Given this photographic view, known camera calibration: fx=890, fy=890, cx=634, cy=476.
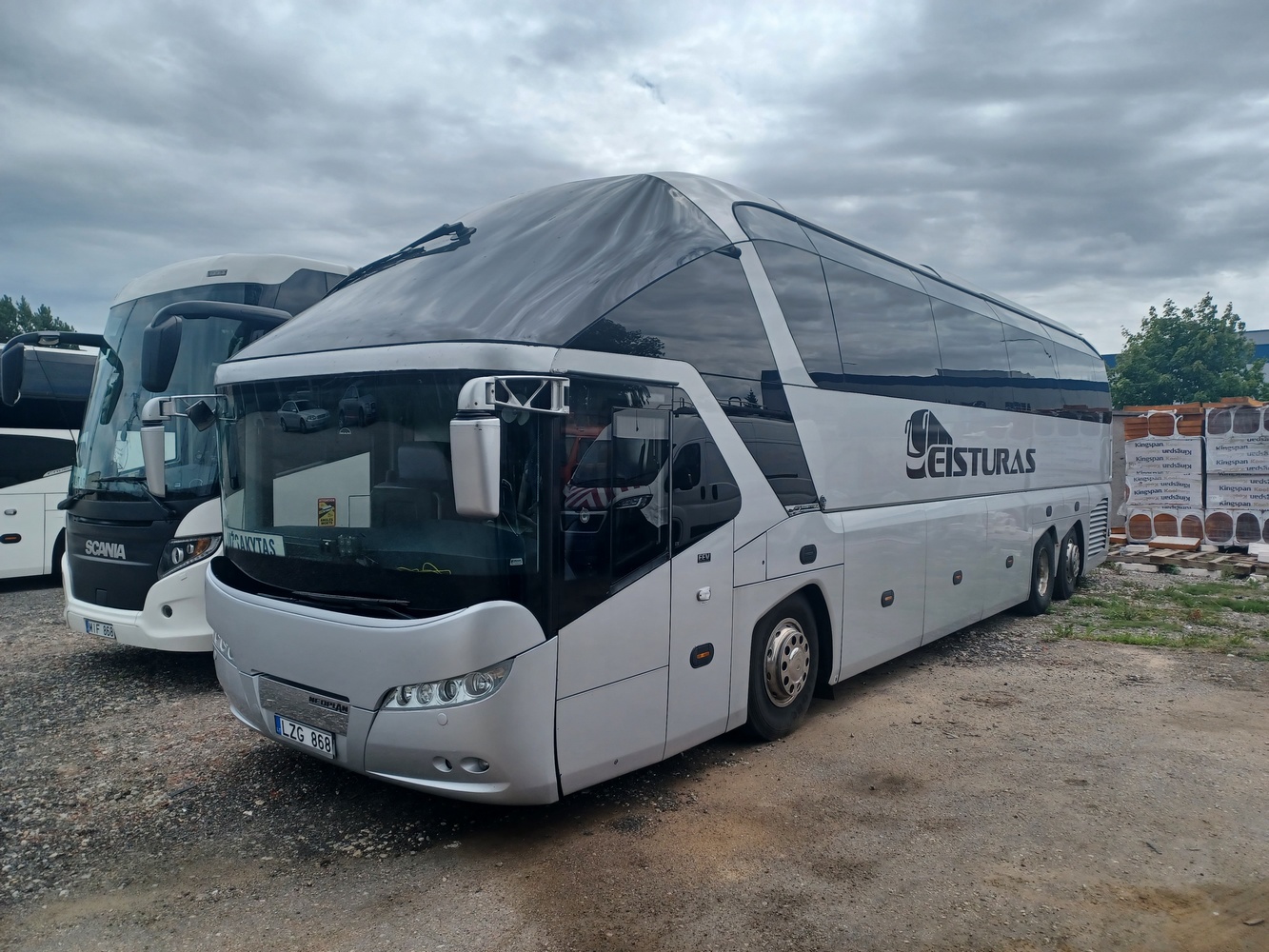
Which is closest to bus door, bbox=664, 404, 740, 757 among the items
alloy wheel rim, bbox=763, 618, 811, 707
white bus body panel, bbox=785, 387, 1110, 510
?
alloy wheel rim, bbox=763, 618, 811, 707

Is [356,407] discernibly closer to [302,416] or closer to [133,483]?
[302,416]

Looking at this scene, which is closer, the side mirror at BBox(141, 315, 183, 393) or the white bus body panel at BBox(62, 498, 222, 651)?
the side mirror at BBox(141, 315, 183, 393)

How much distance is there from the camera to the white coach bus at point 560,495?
3.97 m

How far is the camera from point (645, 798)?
4.98m

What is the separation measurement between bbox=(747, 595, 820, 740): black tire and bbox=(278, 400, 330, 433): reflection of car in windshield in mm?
2843

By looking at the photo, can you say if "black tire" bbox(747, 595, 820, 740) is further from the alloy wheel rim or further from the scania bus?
the scania bus

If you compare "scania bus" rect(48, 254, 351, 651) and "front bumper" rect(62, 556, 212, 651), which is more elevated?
"scania bus" rect(48, 254, 351, 651)

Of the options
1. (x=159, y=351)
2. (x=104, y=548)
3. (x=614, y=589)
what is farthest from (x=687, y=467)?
(x=104, y=548)

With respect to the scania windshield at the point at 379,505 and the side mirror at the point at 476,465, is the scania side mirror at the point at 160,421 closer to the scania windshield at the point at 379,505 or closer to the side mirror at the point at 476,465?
the scania windshield at the point at 379,505

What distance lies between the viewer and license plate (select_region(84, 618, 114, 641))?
7.06 m

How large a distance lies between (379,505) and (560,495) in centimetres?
91

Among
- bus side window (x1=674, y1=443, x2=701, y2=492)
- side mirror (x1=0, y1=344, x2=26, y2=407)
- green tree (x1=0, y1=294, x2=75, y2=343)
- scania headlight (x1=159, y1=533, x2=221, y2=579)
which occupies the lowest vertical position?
scania headlight (x1=159, y1=533, x2=221, y2=579)

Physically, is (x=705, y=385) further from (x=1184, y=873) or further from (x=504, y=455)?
(x=1184, y=873)

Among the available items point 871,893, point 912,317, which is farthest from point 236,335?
point 871,893
